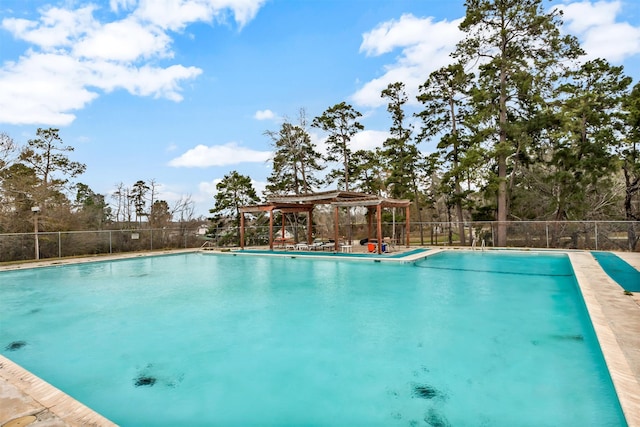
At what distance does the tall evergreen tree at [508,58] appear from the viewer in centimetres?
1670

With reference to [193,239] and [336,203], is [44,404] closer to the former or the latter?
[336,203]

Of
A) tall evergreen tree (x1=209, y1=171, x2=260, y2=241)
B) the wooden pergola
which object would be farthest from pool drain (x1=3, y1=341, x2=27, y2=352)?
tall evergreen tree (x1=209, y1=171, x2=260, y2=241)

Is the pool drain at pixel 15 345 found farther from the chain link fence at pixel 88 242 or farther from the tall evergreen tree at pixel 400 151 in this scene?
the tall evergreen tree at pixel 400 151

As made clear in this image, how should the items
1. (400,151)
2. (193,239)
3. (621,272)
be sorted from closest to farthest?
1. (621,272)
2. (400,151)
3. (193,239)

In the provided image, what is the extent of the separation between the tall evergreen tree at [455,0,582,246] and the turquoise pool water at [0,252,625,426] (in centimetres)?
973

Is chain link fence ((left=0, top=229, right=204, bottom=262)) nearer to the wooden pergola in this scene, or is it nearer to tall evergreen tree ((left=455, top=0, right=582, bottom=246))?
the wooden pergola

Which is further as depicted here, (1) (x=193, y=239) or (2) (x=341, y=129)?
(2) (x=341, y=129)

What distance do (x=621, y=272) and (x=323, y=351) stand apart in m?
9.19

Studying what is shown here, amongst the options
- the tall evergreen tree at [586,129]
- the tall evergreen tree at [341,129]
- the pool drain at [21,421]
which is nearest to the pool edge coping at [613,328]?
the pool drain at [21,421]

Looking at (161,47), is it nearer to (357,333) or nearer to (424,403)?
(357,333)

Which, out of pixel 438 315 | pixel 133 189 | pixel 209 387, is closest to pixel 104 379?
pixel 209 387

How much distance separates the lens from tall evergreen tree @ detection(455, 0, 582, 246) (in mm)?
16703

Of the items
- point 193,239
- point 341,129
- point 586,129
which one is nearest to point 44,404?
point 193,239

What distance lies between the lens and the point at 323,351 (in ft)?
16.5
